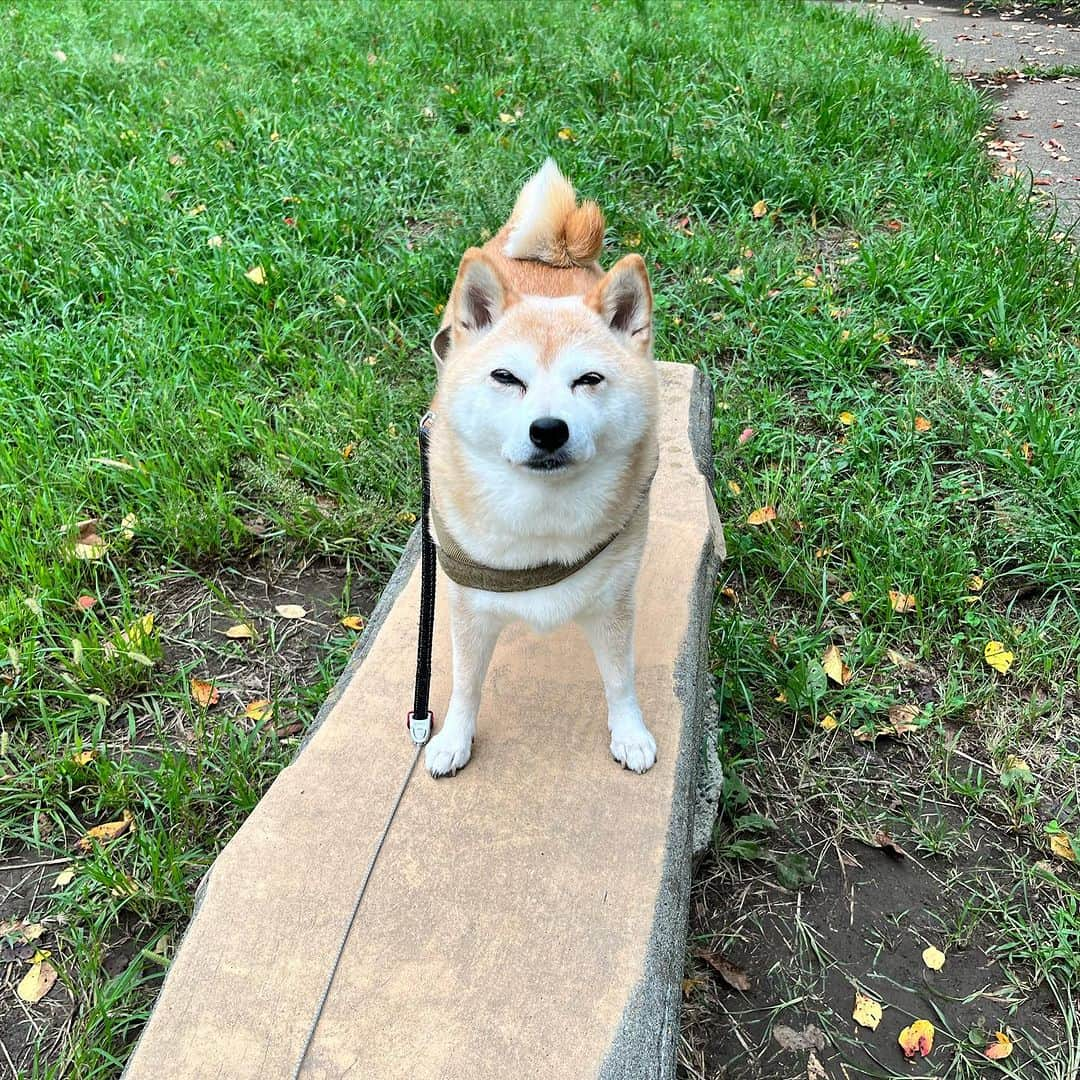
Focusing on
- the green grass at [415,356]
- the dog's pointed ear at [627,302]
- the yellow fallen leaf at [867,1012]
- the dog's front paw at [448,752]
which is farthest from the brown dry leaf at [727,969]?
the dog's pointed ear at [627,302]

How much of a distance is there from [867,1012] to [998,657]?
1.23 m

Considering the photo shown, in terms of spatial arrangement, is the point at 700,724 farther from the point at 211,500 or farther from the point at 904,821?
the point at 211,500

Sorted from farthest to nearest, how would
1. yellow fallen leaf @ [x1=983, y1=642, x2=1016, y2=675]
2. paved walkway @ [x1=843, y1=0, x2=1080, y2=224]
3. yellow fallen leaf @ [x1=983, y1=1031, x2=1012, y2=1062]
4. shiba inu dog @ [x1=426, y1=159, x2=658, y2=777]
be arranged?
paved walkway @ [x1=843, y1=0, x2=1080, y2=224]
yellow fallen leaf @ [x1=983, y1=642, x2=1016, y2=675]
yellow fallen leaf @ [x1=983, y1=1031, x2=1012, y2=1062]
shiba inu dog @ [x1=426, y1=159, x2=658, y2=777]

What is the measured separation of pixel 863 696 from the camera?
261 centimetres

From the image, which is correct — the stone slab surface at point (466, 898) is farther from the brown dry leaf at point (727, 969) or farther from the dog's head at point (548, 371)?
the dog's head at point (548, 371)

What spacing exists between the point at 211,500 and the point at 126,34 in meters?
5.13

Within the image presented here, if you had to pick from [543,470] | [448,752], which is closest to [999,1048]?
[448,752]

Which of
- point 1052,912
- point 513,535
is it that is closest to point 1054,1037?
point 1052,912

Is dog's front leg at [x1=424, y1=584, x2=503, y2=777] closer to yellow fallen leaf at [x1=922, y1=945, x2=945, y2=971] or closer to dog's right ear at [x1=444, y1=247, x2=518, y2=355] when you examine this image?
dog's right ear at [x1=444, y1=247, x2=518, y2=355]

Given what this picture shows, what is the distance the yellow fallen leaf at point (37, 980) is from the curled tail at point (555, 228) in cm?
220

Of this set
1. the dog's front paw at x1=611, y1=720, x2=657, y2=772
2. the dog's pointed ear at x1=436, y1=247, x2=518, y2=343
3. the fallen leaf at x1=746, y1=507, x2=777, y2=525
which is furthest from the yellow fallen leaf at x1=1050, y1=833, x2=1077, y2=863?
the dog's pointed ear at x1=436, y1=247, x2=518, y2=343

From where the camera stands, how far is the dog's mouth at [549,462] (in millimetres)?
1589

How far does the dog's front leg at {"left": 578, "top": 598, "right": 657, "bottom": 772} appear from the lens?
1.99 meters

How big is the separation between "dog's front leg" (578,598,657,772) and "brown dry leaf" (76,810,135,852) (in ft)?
4.43
